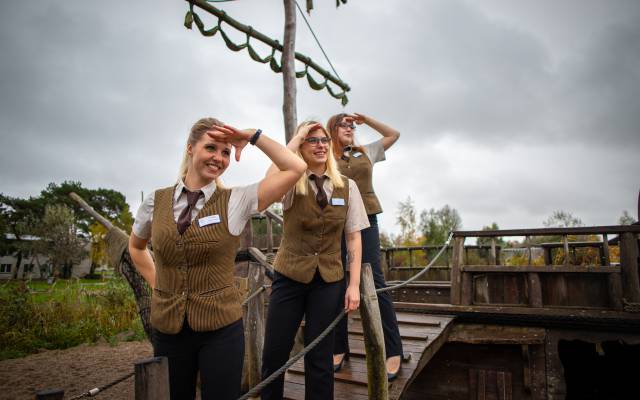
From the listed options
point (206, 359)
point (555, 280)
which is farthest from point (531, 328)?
point (206, 359)

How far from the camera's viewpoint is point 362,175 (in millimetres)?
2975

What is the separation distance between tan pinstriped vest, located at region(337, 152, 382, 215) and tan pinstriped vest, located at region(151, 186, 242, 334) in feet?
5.07

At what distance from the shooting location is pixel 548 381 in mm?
Answer: 4434

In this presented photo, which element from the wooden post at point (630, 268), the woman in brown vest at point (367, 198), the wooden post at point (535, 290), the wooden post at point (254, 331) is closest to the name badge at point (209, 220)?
the woman in brown vest at point (367, 198)

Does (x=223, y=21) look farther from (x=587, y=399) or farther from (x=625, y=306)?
(x=587, y=399)

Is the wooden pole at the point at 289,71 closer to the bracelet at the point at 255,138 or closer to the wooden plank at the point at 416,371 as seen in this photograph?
the wooden plank at the point at 416,371

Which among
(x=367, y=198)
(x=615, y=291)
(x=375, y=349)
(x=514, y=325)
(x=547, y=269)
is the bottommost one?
(x=514, y=325)

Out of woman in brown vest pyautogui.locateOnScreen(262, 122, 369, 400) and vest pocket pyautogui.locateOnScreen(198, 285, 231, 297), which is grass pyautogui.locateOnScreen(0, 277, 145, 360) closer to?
woman in brown vest pyautogui.locateOnScreen(262, 122, 369, 400)

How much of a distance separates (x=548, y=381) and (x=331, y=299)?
12.9ft

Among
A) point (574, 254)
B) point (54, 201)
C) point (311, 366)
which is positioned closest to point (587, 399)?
point (574, 254)

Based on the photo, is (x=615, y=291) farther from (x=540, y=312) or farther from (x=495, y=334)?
(x=495, y=334)

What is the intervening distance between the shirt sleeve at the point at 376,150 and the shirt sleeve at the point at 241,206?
64.9 inches

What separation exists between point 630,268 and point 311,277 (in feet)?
13.8

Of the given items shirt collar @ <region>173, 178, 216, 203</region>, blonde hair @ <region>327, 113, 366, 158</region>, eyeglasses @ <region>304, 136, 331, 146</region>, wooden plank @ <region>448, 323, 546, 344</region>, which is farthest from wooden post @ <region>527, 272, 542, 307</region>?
shirt collar @ <region>173, 178, 216, 203</region>
